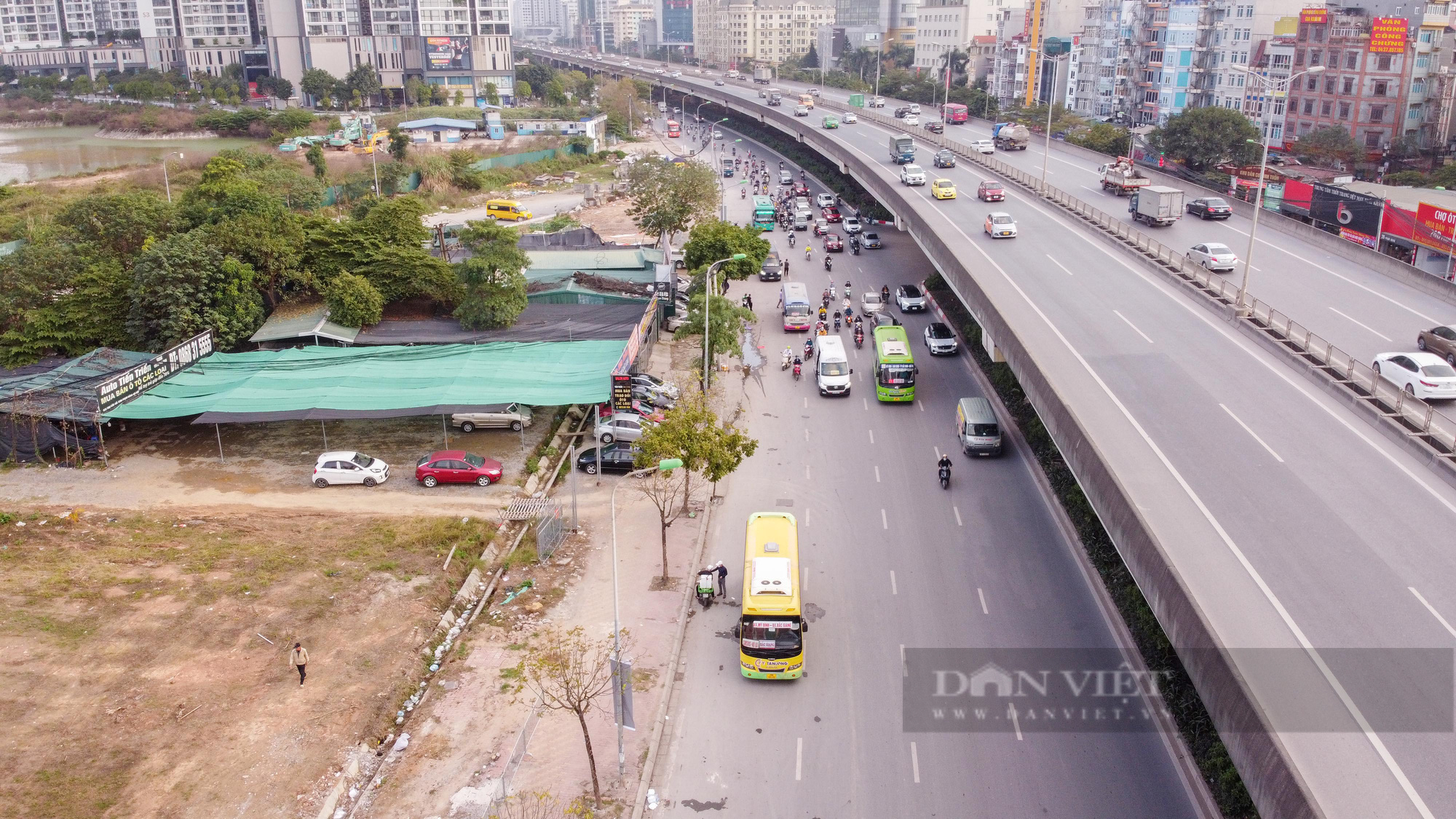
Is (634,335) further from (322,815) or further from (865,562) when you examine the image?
(322,815)

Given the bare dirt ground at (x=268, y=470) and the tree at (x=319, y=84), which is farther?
the tree at (x=319, y=84)

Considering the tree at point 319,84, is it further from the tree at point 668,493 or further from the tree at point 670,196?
the tree at point 668,493

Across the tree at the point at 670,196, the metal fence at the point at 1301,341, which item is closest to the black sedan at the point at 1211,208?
the metal fence at the point at 1301,341

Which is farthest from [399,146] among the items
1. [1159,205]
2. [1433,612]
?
[1433,612]

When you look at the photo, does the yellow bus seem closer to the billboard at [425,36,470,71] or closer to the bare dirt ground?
the bare dirt ground

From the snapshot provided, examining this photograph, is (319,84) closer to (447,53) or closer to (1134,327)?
(447,53)

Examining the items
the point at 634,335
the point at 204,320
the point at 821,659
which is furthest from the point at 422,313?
the point at 821,659

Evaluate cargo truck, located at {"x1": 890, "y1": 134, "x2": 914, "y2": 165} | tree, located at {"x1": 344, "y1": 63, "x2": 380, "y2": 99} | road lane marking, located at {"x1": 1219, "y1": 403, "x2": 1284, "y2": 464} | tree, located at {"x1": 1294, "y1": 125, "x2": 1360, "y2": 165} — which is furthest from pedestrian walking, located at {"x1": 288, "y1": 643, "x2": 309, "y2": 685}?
tree, located at {"x1": 344, "y1": 63, "x2": 380, "y2": 99}
